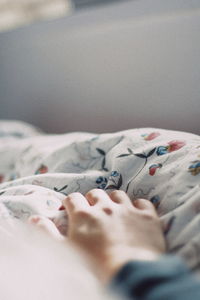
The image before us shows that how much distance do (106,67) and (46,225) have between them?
2.32ft

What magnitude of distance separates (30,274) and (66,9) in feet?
4.44

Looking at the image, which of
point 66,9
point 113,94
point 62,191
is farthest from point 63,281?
point 66,9

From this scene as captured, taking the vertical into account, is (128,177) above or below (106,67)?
below

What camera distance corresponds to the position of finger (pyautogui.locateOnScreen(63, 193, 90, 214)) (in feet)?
1.71

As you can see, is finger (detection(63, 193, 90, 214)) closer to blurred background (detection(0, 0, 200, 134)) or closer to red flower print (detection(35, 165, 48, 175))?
red flower print (detection(35, 165, 48, 175))

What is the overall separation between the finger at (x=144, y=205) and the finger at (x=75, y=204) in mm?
79

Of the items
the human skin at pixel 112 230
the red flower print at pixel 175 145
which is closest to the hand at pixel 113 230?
the human skin at pixel 112 230

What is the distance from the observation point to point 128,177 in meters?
0.63

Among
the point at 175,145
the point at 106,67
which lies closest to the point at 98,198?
the point at 175,145

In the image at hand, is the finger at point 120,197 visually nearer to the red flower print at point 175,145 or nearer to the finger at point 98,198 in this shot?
the finger at point 98,198

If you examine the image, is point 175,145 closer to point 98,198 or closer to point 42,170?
point 98,198

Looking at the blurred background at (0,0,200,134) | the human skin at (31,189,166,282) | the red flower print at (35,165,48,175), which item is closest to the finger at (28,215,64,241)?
the human skin at (31,189,166,282)

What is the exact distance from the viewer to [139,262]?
35cm

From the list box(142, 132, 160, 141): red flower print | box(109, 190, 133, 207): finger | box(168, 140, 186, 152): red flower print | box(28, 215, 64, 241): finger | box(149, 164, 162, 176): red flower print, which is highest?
box(142, 132, 160, 141): red flower print
